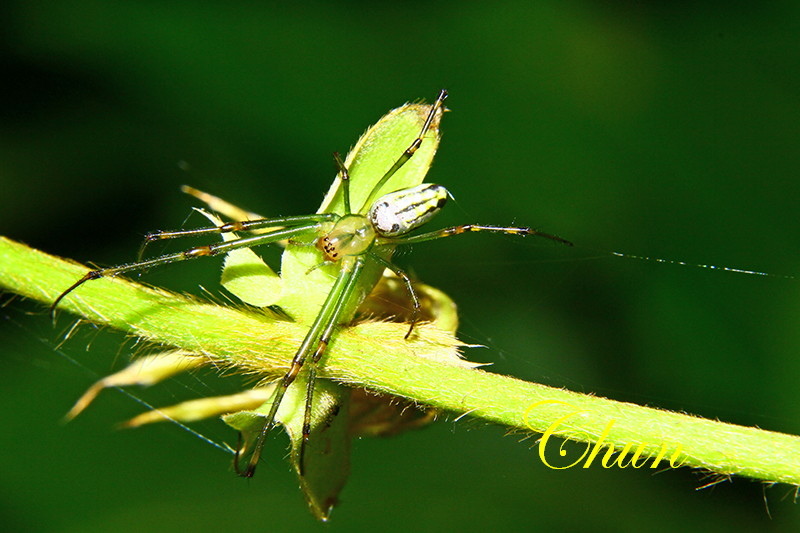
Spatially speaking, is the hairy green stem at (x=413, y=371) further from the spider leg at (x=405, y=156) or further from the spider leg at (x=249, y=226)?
the spider leg at (x=249, y=226)

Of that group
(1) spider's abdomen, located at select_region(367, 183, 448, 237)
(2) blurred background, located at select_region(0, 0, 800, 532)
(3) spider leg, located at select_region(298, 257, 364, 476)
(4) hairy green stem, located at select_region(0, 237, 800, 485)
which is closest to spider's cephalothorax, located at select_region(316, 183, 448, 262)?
(1) spider's abdomen, located at select_region(367, 183, 448, 237)

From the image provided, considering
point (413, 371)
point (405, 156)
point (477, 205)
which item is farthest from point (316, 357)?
point (477, 205)

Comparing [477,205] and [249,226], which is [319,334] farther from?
[477,205]

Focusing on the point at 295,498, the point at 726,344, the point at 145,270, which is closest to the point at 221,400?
the point at 145,270

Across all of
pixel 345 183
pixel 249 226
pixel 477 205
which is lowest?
pixel 477 205

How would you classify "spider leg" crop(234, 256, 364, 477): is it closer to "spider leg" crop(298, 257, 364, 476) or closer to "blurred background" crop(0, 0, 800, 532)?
"spider leg" crop(298, 257, 364, 476)

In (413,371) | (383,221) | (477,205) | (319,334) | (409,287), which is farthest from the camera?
(477,205)
